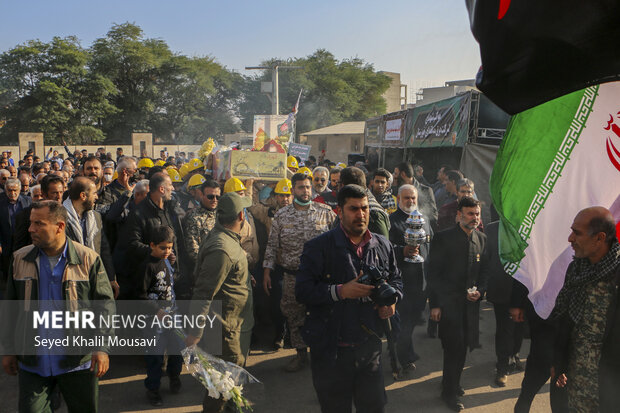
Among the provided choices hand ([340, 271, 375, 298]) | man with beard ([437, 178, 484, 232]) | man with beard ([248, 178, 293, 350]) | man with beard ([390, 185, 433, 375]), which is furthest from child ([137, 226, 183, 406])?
man with beard ([437, 178, 484, 232])

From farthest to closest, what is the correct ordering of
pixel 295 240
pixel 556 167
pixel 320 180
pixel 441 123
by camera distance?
pixel 441 123
pixel 320 180
pixel 295 240
pixel 556 167

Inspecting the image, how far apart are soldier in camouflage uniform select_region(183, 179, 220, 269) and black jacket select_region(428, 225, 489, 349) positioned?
2.49 meters

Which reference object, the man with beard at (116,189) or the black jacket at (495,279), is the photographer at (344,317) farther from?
the man with beard at (116,189)

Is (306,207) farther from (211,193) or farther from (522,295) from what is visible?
(522,295)

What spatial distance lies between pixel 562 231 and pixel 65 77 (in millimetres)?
50158

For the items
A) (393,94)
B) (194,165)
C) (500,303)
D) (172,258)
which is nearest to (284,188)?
(172,258)

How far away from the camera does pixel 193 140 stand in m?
58.7

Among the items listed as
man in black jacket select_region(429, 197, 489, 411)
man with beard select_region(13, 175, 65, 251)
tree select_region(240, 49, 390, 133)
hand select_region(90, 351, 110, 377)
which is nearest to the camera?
hand select_region(90, 351, 110, 377)

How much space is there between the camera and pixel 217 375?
3594mm

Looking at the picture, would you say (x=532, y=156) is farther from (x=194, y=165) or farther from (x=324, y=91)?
(x=324, y=91)

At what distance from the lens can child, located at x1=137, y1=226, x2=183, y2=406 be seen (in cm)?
446

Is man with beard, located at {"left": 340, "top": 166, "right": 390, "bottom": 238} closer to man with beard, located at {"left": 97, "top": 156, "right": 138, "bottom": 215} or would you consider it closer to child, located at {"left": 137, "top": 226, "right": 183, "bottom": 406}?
child, located at {"left": 137, "top": 226, "right": 183, "bottom": 406}

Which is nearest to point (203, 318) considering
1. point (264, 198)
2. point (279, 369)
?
point (279, 369)

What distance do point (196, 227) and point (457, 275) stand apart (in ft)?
9.46
